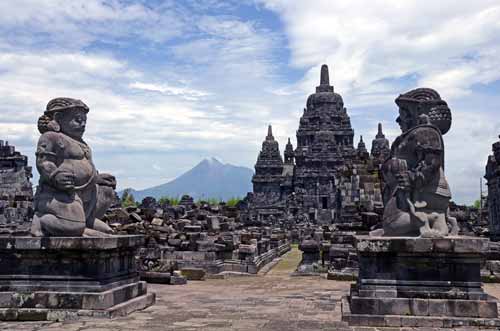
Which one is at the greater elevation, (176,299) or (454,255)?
(454,255)

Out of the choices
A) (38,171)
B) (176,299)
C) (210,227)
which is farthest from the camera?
(210,227)

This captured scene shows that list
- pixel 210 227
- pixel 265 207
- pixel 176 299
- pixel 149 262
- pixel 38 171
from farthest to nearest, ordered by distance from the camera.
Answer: pixel 265 207 → pixel 210 227 → pixel 149 262 → pixel 176 299 → pixel 38 171

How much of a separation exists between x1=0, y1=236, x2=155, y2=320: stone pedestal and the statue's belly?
0.84m

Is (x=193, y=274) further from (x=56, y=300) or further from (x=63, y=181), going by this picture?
(x=63, y=181)

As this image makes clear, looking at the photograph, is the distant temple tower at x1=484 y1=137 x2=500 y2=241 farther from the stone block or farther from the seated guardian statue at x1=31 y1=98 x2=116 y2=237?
the seated guardian statue at x1=31 y1=98 x2=116 y2=237

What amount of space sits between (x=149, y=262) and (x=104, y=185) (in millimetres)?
6018

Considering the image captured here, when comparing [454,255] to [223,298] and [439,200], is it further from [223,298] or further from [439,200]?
[223,298]

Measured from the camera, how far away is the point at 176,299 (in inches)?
416

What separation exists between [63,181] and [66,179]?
48 millimetres

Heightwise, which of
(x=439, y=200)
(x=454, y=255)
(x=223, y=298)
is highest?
(x=439, y=200)

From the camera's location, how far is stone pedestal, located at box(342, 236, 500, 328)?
296 inches

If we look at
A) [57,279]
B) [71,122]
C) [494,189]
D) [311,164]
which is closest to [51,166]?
[71,122]

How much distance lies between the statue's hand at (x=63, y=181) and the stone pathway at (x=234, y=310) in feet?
5.94

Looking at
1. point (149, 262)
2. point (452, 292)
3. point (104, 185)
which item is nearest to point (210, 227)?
point (149, 262)
